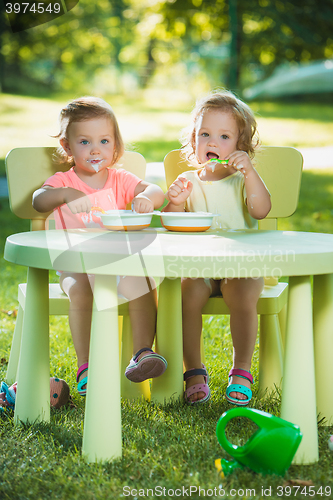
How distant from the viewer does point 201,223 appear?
1938 mm

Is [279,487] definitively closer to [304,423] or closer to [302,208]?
[304,423]

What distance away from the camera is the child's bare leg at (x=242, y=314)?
77.0 inches

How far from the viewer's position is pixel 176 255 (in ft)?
4.69

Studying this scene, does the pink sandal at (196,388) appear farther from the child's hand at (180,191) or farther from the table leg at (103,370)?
the child's hand at (180,191)

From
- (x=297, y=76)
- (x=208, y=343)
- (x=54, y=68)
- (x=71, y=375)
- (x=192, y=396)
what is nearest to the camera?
(x=192, y=396)

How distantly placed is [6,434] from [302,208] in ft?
18.5

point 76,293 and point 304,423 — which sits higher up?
point 76,293

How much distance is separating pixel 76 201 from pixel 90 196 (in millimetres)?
287

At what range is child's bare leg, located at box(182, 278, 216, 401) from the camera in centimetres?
202

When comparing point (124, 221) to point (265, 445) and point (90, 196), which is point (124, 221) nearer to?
point (90, 196)

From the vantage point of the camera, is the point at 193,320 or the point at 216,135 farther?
the point at 216,135

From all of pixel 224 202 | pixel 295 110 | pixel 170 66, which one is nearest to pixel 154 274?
pixel 224 202

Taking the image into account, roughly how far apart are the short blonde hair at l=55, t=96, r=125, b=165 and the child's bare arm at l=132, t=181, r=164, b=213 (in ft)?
0.55

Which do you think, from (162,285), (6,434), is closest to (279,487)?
(162,285)
